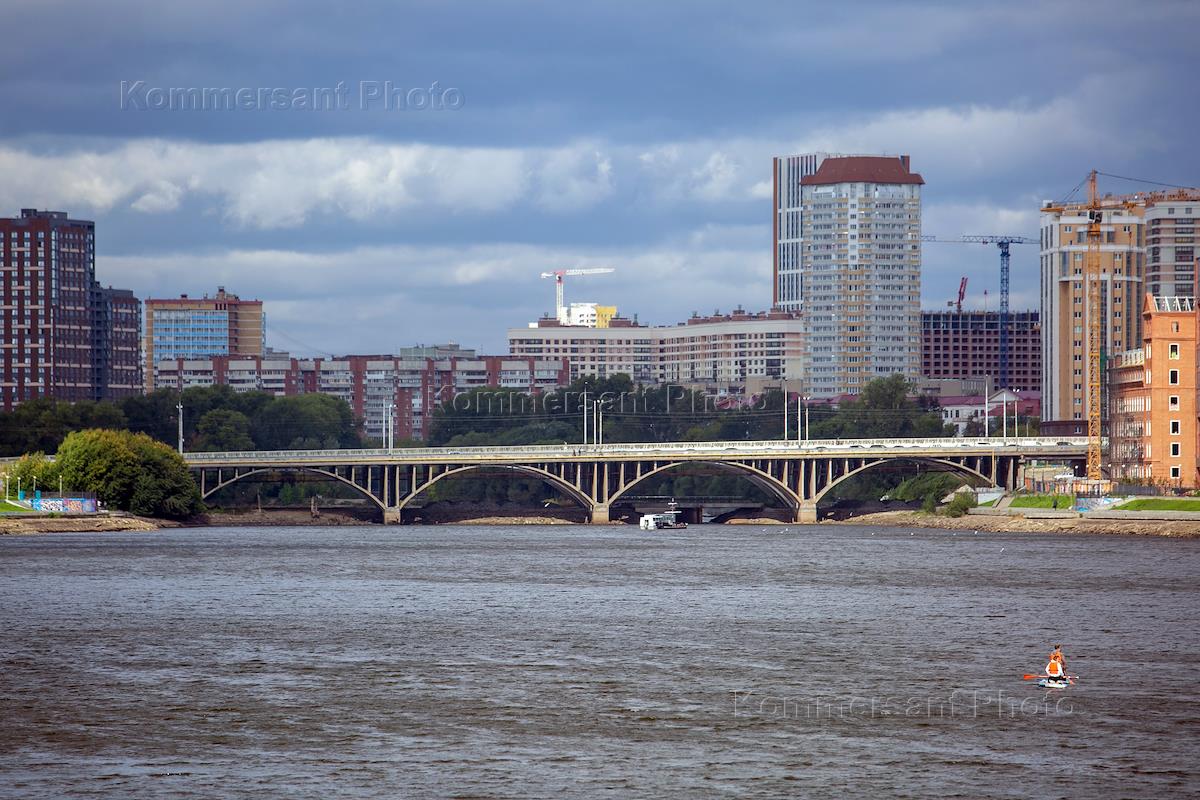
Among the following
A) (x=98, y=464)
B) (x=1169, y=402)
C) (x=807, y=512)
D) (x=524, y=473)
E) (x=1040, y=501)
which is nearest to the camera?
(x=1169, y=402)

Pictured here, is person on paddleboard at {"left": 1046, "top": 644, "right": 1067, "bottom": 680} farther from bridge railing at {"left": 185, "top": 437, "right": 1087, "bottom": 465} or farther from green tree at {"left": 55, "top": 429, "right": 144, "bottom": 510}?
bridge railing at {"left": 185, "top": 437, "right": 1087, "bottom": 465}

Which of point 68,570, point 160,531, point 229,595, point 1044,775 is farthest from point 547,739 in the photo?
point 160,531

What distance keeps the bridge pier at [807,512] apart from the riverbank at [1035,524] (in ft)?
8.20

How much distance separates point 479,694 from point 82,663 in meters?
13.0

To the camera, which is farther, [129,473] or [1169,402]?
[129,473]

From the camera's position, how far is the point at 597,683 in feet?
158

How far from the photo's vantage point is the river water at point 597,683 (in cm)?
3638

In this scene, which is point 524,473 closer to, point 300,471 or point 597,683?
point 300,471

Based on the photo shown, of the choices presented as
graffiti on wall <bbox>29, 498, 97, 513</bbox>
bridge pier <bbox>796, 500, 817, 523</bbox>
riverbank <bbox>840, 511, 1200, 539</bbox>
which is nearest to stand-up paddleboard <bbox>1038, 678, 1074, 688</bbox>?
riverbank <bbox>840, 511, 1200, 539</bbox>

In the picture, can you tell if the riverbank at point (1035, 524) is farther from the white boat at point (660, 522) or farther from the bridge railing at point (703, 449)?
the white boat at point (660, 522)
